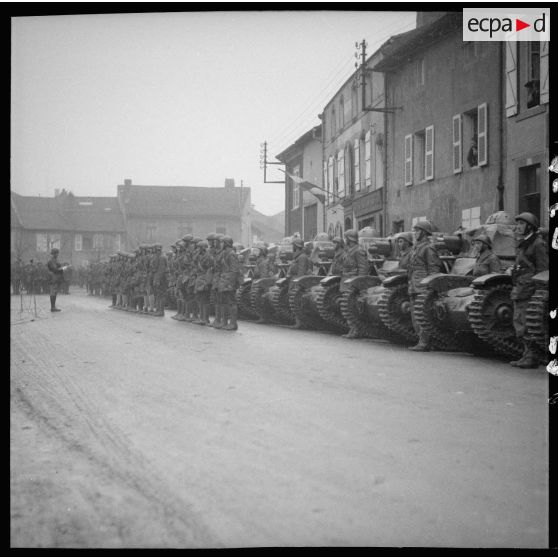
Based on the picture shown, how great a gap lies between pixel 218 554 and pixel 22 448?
171 cm

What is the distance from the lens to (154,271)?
20.6 m

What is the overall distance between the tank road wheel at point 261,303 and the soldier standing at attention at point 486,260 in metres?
7.46

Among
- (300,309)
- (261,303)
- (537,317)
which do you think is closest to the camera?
(537,317)

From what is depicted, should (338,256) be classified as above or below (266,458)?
above

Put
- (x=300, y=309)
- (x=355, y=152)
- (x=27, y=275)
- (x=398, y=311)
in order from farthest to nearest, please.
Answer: (x=300, y=309) → (x=398, y=311) → (x=355, y=152) → (x=27, y=275)

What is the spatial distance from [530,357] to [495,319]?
1.08 m

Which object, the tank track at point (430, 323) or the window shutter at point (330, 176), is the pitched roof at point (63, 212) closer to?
the window shutter at point (330, 176)

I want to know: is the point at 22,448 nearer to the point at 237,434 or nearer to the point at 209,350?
the point at 237,434

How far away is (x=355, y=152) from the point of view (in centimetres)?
994

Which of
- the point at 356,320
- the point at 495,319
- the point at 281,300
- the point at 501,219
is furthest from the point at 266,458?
the point at 281,300

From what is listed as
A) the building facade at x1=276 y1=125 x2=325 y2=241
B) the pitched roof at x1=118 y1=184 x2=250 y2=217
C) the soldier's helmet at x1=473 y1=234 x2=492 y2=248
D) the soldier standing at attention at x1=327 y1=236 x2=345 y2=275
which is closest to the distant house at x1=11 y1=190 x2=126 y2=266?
the pitched roof at x1=118 y1=184 x2=250 y2=217

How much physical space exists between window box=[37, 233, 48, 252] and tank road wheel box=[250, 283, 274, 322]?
496 inches

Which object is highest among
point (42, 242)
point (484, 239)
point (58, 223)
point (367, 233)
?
point (367, 233)

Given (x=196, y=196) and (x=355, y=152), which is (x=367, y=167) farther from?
(x=196, y=196)
